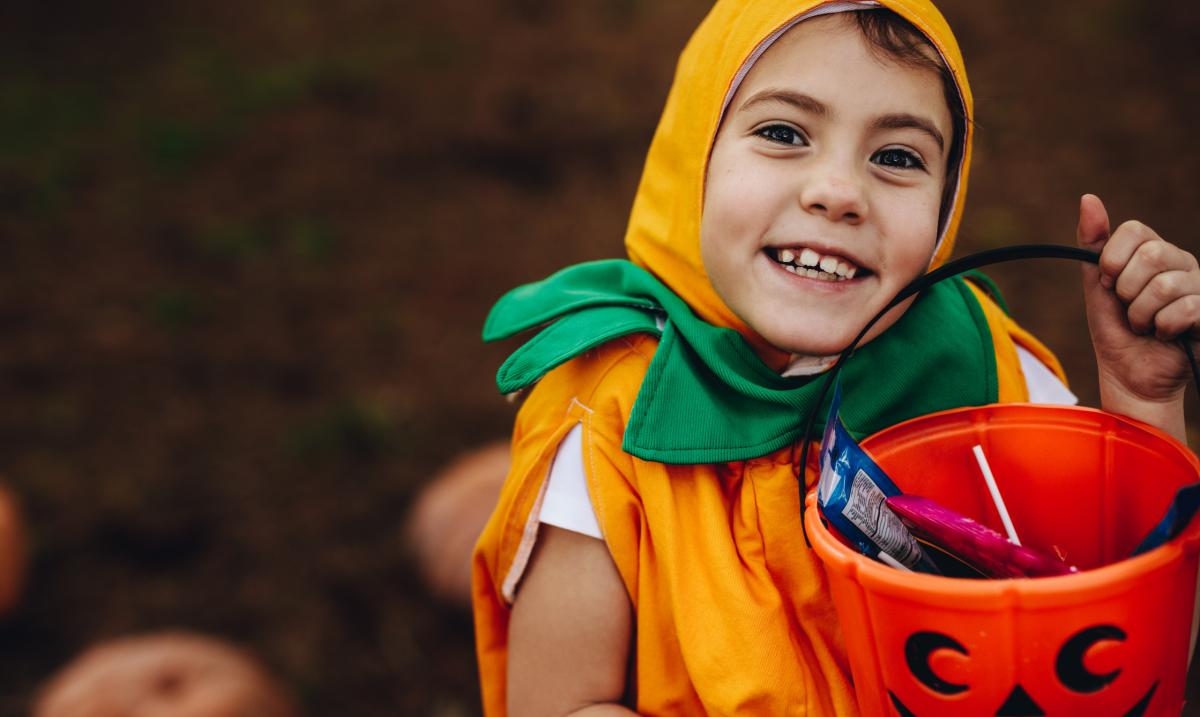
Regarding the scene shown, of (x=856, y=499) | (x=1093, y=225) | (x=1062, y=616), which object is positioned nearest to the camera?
(x=1062, y=616)

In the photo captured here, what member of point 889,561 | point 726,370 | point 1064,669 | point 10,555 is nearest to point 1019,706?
point 1064,669

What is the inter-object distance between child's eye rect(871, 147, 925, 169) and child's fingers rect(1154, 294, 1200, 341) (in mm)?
351

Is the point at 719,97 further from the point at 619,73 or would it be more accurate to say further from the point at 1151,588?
the point at 619,73

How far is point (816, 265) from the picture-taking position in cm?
141

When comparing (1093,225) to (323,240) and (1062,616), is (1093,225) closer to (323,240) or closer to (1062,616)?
(1062,616)

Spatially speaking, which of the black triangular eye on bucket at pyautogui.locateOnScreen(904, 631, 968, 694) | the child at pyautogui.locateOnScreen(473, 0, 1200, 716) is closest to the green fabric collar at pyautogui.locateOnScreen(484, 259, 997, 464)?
the child at pyautogui.locateOnScreen(473, 0, 1200, 716)

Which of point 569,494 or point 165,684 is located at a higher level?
point 569,494

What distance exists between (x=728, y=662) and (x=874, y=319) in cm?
47

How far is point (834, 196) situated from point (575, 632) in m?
0.67

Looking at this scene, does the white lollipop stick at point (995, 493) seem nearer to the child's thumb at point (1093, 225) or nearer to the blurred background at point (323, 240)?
the child's thumb at point (1093, 225)

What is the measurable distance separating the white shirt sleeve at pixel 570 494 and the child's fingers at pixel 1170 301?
0.74m

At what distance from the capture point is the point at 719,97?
1517 mm

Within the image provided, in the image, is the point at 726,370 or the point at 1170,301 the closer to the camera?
the point at 1170,301

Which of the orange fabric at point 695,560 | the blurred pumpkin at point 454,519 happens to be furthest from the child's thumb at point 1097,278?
the blurred pumpkin at point 454,519
